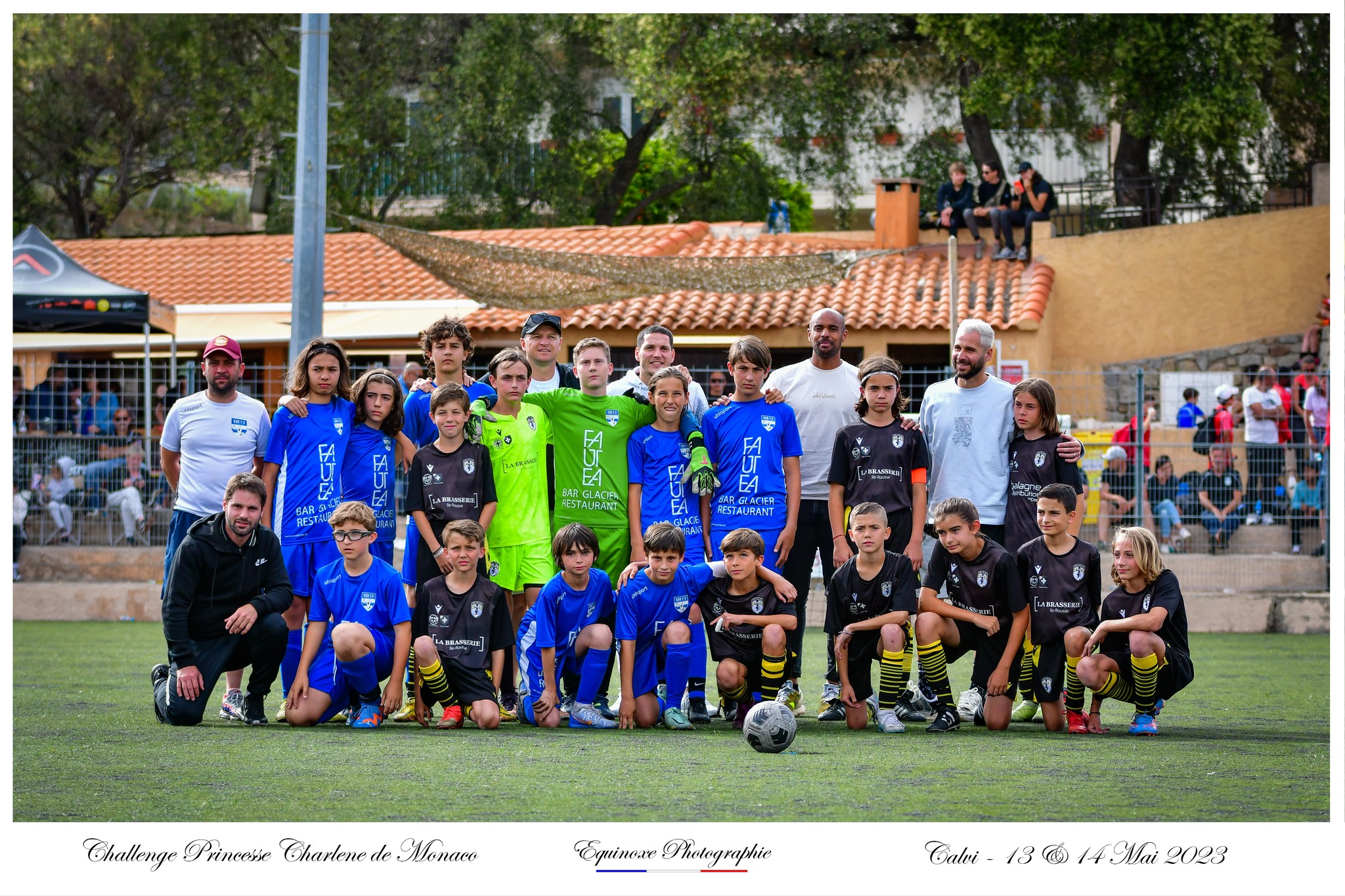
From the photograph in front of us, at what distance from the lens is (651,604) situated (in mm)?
6363

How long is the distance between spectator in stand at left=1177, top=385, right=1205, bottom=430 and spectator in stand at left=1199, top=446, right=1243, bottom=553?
56 cm

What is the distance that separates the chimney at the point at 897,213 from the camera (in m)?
20.5

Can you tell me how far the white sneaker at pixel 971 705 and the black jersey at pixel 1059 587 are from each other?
371 mm

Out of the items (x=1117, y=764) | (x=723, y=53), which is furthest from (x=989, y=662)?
(x=723, y=53)

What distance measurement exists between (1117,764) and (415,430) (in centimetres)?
354

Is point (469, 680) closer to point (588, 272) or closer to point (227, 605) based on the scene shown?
point (227, 605)

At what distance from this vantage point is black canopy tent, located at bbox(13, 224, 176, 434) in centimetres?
1365

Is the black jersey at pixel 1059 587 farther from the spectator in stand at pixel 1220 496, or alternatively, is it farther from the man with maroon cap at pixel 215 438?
the spectator in stand at pixel 1220 496

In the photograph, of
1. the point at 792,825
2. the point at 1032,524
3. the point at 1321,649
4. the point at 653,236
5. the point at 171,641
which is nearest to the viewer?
the point at 792,825

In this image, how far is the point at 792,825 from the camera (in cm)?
402

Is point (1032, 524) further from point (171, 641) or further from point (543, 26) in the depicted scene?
point (543, 26)

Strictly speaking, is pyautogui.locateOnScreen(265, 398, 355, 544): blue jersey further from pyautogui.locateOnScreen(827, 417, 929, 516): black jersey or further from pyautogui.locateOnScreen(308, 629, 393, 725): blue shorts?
pyautogui.locateOnScreen(827, 417, 929, 516): black jersey

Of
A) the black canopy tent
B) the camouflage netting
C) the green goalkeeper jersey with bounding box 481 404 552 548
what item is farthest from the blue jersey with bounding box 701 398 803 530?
the black canopy tent

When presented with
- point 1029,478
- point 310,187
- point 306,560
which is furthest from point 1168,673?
point 310,187
